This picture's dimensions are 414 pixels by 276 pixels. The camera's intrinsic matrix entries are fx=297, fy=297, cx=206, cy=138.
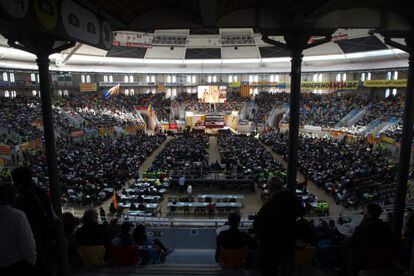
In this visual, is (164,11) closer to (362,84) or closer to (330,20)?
(330,20)

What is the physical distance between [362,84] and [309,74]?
9.94 meters

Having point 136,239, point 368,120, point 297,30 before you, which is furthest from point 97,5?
point 368,120

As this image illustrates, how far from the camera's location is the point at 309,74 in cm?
4641

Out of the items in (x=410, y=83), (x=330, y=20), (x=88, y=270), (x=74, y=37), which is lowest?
(x=88, y=270)

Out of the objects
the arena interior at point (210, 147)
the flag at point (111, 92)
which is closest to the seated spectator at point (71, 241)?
the arena interior at point (210, 147)

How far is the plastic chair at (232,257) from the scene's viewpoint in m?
4.28

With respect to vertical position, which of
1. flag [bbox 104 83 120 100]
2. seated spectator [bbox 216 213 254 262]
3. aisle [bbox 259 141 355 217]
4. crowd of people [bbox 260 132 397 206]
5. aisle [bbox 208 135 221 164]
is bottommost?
aisle [bbox 259 141 355 217]

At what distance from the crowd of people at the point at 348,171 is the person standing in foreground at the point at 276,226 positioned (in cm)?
1157

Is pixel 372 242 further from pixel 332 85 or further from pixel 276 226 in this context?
pixel 332 85

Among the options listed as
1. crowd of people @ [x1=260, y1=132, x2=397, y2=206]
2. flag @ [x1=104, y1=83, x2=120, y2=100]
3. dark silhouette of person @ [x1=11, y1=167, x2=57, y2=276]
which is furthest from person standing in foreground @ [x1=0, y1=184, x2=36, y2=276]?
flag @ [x1=104, y1=83, x2=120, y2=100]

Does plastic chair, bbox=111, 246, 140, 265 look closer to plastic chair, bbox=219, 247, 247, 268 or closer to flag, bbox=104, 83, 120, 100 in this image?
plastic chair, bbox=219, 247, 247, 268

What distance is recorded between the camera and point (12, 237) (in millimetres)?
2504

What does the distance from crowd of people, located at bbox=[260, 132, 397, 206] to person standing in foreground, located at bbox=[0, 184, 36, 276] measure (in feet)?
44.9

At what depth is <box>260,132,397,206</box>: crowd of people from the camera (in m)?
14.2
